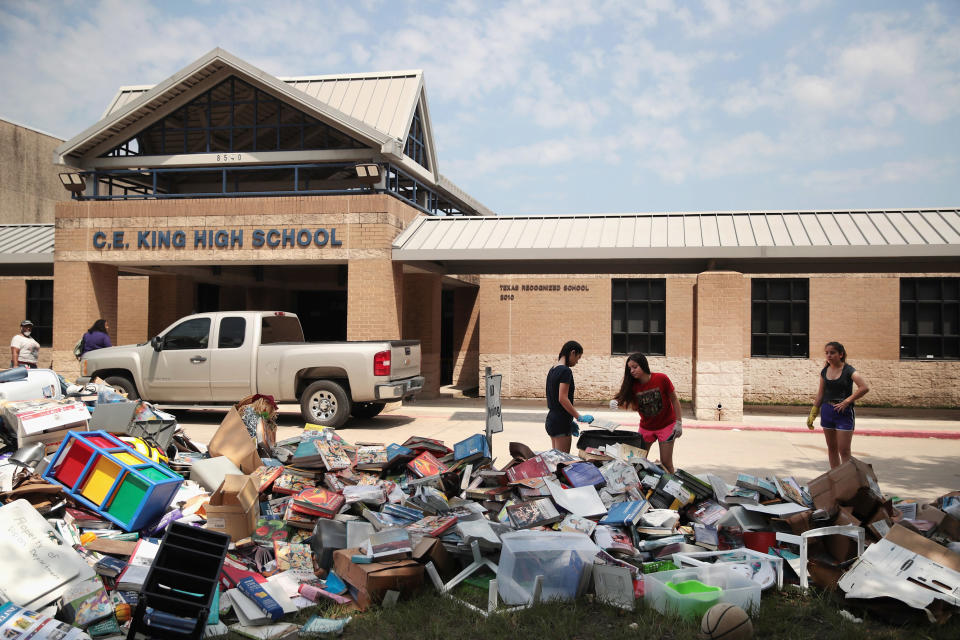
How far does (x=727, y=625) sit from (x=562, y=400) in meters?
3.62

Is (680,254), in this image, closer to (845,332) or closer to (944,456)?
(944,456)

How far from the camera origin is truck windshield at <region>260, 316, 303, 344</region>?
13.0m

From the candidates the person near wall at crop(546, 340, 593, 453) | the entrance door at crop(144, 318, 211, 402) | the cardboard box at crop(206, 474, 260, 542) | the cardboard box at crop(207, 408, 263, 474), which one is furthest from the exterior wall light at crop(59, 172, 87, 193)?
the person near wall at crop(546, 340, 593, 453)

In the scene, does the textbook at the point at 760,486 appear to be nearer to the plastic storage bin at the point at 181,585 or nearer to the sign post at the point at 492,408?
the sign post at the point at 492,408

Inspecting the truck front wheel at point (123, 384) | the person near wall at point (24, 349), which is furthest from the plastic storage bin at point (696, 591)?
the person near wall at point (24, 349)

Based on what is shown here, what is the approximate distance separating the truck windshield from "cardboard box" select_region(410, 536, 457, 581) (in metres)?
8.64

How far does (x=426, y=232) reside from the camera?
16.5 meters

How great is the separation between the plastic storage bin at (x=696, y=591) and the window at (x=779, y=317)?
15.1 metres

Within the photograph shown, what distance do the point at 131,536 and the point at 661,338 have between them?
14.8m

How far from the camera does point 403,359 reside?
1303cm

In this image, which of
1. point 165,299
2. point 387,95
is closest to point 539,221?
point 387,95

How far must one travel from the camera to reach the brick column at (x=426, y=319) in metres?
18.6

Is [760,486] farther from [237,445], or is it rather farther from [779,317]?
[779,317]

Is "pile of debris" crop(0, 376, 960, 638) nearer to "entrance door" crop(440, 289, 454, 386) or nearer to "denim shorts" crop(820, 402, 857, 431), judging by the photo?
"denim shorts" crop(820, 402, 857, 431)
